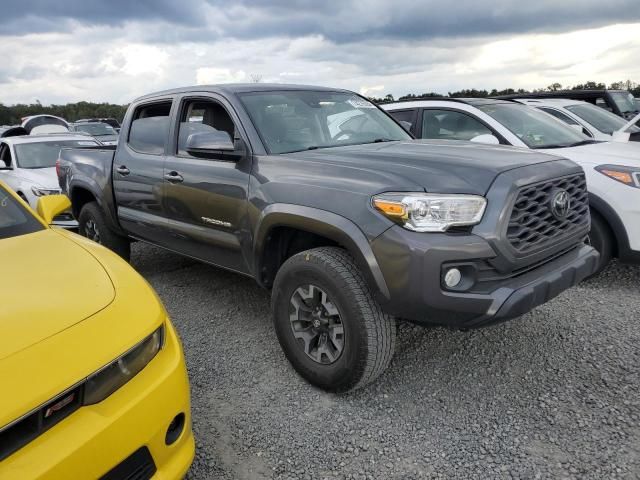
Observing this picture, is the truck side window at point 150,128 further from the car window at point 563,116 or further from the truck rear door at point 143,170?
the car window at point 563,116

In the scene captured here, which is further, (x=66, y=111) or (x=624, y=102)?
(x=66, y=111)

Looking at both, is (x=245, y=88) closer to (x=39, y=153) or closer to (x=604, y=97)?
(x=39, y=153)

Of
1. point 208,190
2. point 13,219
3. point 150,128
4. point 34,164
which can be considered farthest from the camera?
point 34,164

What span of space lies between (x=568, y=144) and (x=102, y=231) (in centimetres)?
469

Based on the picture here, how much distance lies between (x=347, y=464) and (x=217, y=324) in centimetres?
188

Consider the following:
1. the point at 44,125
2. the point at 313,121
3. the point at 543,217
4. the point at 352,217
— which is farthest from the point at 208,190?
the point at 44,125

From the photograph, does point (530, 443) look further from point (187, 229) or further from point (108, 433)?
point (187, 229)

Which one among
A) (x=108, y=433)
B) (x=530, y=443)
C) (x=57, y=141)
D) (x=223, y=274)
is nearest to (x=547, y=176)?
(x=530, y=443)

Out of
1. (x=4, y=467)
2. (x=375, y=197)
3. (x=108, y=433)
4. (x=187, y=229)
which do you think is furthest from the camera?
(x=187, y=229)

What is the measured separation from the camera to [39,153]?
8242 mm

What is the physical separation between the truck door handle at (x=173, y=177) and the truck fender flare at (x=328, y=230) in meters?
0.99

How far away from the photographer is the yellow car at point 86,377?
58.4 inches

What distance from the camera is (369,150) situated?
3.17 metres

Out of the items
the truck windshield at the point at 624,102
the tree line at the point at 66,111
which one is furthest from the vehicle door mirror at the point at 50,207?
the tree line at the point at 66,111
